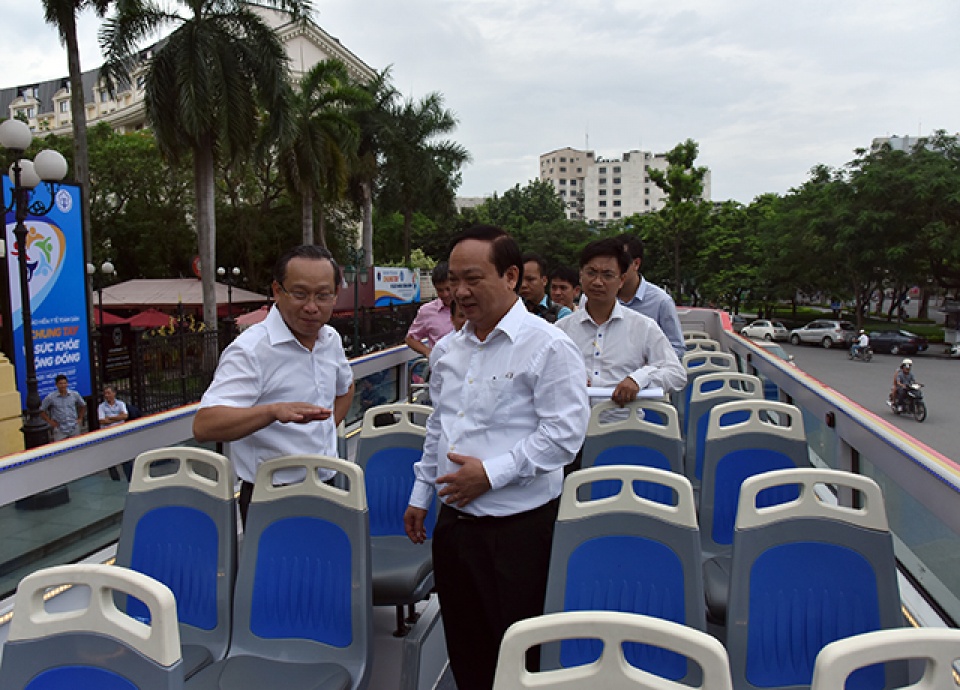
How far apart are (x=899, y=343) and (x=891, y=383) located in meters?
10.3

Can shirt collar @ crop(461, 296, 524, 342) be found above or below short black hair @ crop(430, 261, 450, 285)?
below

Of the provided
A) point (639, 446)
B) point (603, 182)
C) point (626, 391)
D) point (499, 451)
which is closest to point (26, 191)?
point (626, 391)

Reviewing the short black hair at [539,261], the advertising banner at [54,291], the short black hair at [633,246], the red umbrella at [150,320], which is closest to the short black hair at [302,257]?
the short black hair at [633,246]

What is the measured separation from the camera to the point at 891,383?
23.2 metres

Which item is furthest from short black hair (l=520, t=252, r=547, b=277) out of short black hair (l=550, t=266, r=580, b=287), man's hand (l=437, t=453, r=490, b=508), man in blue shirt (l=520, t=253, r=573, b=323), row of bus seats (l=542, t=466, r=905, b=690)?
man's hand (l=437, t=453, r=490, b=508)

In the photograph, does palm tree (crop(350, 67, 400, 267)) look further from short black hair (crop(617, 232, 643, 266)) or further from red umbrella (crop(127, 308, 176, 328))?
short black hair (crop(617, 232, 643, 266))

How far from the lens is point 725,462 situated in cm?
304

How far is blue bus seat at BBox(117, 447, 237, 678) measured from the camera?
2355 millimetres

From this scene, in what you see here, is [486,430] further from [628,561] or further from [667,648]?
[667,648]

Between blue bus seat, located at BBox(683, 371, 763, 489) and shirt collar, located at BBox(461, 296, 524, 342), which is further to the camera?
blue bus seat, located at BBox(683, 371, 763, 489)

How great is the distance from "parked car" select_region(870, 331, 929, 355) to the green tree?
10.1m

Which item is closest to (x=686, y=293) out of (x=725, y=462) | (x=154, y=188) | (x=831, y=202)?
(x=831, y=202)

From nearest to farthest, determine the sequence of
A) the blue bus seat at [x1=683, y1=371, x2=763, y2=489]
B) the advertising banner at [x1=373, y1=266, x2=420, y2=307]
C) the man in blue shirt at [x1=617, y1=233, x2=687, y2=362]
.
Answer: the blue bus seat at [x1=683, y1=371, x2=763, y2=489]
the man in blue shirt at [x1=617, y1=233, x2=687, y2=362]
the advertising banner at [x1=373, y1=266, x2=420, y2=307]

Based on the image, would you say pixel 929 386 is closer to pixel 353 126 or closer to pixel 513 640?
pixel 353 126
